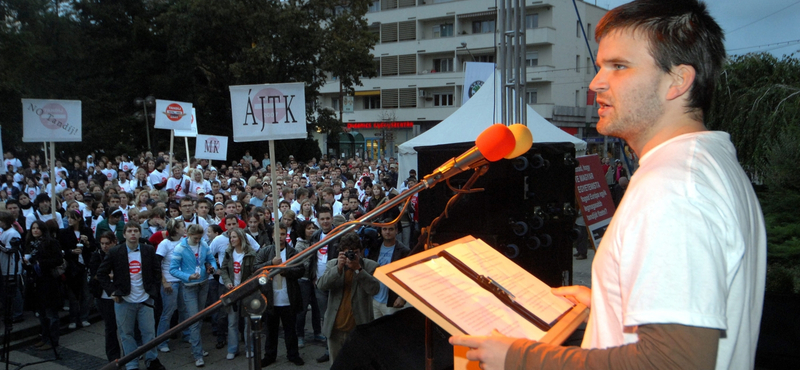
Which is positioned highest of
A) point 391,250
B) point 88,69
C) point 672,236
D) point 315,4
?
point 315,4

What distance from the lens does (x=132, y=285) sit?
6.52 m

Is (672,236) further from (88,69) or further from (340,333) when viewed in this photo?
(88,69)

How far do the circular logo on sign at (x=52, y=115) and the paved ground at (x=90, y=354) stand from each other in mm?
3205

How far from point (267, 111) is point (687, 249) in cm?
528

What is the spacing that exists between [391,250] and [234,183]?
9211 mm

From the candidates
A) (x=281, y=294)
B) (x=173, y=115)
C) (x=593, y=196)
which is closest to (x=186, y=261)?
(x=281, y=294)

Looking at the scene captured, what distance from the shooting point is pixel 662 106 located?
50.8 inches

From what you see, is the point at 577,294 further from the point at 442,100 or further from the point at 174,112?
the point at 442,100

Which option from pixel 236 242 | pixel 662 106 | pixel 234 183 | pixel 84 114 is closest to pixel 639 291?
pixel 662 106

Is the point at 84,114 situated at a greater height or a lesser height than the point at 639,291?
greater

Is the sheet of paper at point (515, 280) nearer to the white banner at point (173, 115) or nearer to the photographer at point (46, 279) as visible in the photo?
the photographer at point (46, 279)

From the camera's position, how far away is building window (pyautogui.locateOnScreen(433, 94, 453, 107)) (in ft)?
153

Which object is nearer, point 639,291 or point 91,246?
point 639,291

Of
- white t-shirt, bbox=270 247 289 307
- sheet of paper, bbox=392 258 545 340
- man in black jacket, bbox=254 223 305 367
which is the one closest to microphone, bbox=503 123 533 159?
sheet of paper, bbox=392 258 545 340
